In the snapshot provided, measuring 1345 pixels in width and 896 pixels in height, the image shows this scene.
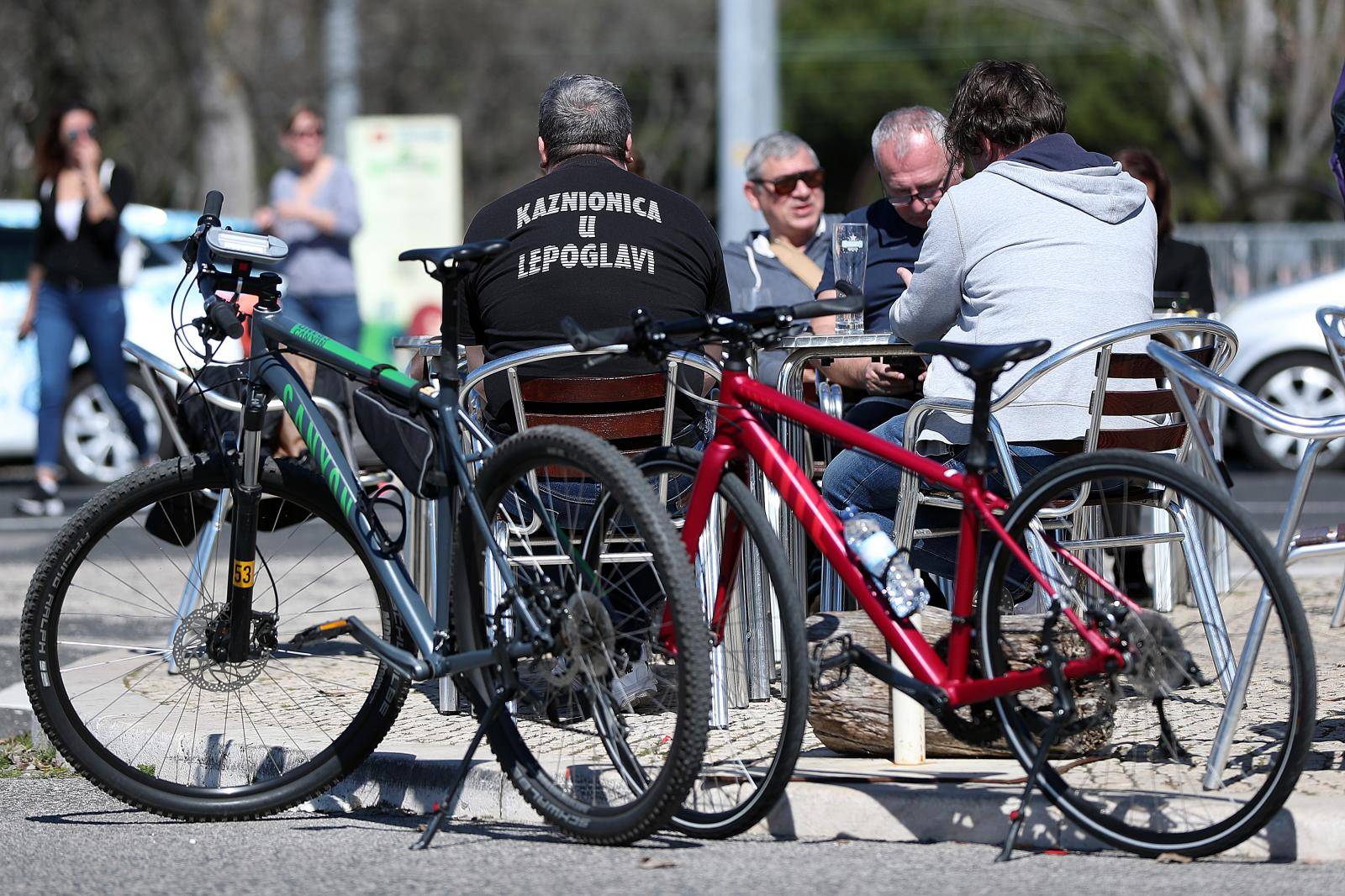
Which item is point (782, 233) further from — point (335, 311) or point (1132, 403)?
point (335, 311)

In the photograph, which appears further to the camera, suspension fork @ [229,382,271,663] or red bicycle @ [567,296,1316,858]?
suspension fork @ [229,382,271,663]

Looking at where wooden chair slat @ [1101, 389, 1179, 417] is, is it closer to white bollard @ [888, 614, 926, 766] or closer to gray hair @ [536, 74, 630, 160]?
white bollard @ [888, 614, 926, 766]

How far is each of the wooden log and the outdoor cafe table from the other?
51 cm

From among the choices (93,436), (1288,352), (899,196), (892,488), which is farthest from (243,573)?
(1288,352)

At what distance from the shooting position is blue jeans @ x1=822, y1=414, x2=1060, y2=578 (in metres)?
5.04

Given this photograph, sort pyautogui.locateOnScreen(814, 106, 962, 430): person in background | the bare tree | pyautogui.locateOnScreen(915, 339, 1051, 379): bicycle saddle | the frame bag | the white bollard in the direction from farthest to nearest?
the bare tree < pyautogui.locateOnScreen(814, 106, 962, 430): person in background < the white bollard < the frame bag < pyautogui.locateOnScreen(915, 339, 1051, 379): bicycle saddle

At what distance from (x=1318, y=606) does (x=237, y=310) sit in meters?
3.86

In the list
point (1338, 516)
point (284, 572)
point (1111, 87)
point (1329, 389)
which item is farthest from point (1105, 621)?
point (1111, 87)

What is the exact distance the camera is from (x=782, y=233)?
7430mm

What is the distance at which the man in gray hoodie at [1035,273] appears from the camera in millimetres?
4859

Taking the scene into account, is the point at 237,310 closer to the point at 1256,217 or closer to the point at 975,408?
the point at 975,408

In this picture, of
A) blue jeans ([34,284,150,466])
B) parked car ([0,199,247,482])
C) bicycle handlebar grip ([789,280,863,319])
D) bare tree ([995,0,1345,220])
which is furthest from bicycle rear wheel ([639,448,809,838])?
bare tree ([995,0,1345,220])

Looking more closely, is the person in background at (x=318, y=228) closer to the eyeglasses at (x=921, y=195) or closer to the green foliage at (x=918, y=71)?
the eyeglasses at (x=921, y=195)

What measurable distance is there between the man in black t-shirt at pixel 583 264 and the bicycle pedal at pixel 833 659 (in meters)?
0.95
